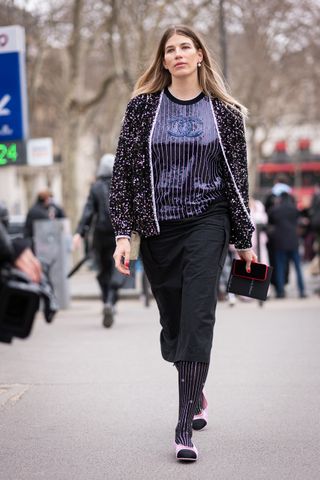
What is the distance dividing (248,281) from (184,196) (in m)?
0.73

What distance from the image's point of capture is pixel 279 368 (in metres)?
7.97

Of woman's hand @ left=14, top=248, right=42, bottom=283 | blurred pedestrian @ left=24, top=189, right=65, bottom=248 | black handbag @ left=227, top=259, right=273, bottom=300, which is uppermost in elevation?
woman's hand @ left=14, top=248, right=42, bottom=283

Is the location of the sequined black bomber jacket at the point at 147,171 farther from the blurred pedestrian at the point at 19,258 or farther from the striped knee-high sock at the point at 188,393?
the blurred pedestrian at the point at 19,258

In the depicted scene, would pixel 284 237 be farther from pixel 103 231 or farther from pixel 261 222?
pixel 103 231

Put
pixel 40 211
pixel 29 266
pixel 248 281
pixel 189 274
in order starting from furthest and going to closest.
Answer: pixel 40 211, pixel 248 281, pixel 189 274, pixel 29 266

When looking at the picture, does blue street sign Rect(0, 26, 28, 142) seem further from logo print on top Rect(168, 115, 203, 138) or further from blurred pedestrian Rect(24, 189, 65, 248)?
logo print on top Rect(168, 115, 203, 138)

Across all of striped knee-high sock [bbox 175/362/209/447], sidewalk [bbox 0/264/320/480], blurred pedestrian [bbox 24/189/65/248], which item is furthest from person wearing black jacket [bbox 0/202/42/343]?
blurred pedestrian [bbox 24/189/65/248]

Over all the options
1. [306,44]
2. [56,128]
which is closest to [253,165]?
[306,44]

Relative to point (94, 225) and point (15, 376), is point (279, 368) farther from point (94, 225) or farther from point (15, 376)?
point (94, 225)

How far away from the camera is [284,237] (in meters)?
16.4

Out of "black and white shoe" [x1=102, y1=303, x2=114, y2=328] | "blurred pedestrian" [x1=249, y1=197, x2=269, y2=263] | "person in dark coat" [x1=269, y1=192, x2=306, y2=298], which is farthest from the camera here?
"person in dark coat" [x1=269, y1=192, x2=306, y2=298]

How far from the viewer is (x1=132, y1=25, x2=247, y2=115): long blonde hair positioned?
17.3 ft

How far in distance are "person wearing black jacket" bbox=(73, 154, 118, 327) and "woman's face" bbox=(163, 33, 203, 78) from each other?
595cm

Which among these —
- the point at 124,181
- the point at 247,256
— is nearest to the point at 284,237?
the point at 247,256
